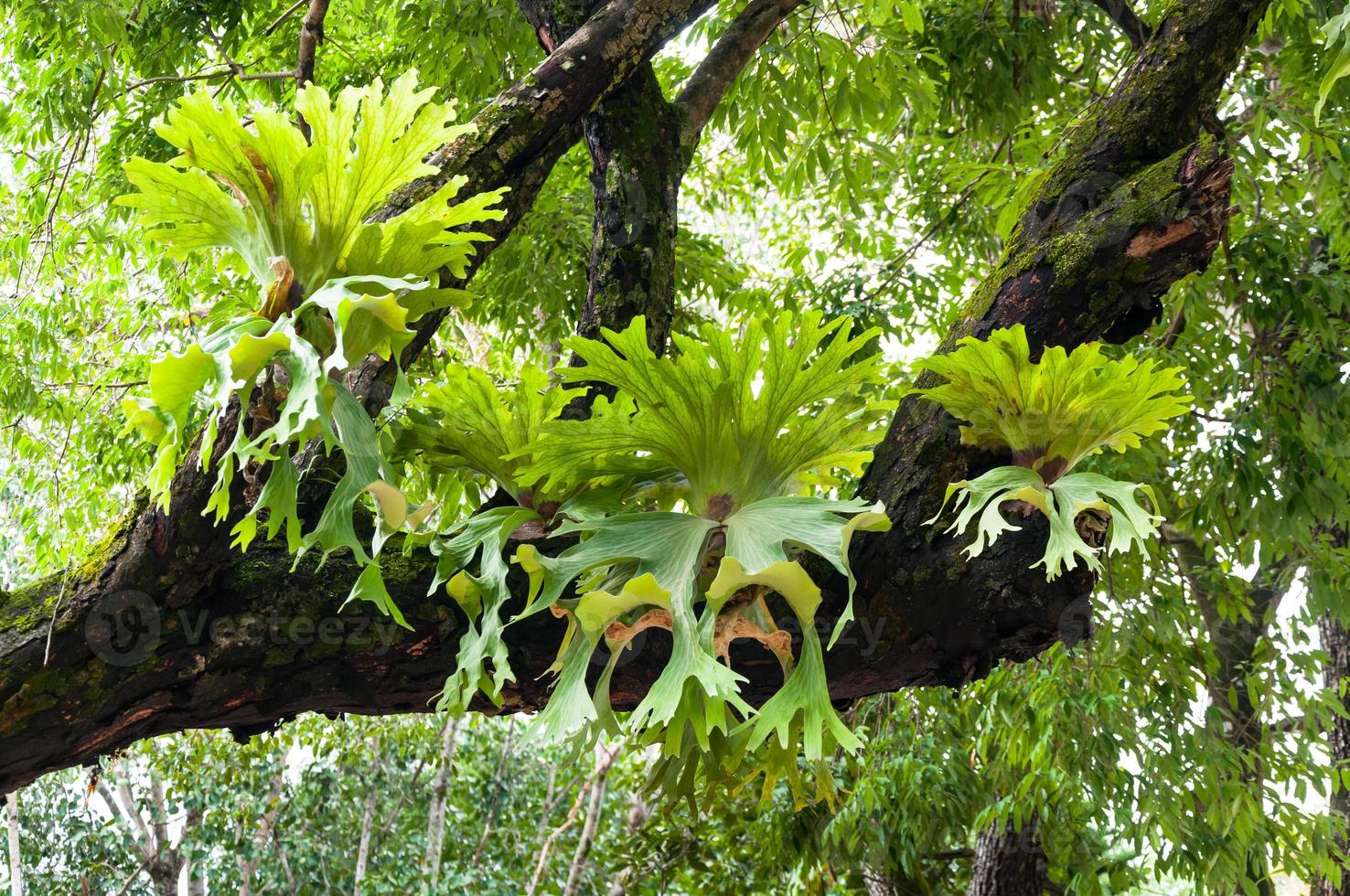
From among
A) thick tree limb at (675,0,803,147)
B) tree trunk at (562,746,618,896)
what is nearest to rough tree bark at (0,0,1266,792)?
thick tree limb at (675,0,803,147)

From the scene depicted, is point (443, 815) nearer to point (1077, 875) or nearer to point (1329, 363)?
point (1077, 875)

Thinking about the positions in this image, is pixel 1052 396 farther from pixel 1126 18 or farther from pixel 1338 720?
pixel 1338 720

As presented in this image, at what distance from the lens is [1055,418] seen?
35.9 inches

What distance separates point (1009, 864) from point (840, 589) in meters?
2.50

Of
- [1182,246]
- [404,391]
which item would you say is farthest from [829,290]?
[404,391]

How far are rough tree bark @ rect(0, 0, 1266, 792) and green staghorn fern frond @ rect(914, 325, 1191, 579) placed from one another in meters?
0.06

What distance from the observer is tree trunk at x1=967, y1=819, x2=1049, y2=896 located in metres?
3.10

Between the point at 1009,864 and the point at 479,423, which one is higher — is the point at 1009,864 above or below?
below

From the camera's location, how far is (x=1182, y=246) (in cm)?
99

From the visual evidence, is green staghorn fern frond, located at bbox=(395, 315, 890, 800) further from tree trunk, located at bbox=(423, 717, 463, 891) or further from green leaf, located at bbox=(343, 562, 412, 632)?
tree trunk, located at bbox=(423, 717, 463, 891)

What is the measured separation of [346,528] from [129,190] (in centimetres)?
216

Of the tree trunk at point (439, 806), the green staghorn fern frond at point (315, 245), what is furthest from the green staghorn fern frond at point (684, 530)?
the tree trunk at point (439, 806)

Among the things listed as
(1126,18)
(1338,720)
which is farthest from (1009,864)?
(1126,18)

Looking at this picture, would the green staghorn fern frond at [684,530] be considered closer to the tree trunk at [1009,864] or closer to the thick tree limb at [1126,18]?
the thick tree limb at [1126,18]
